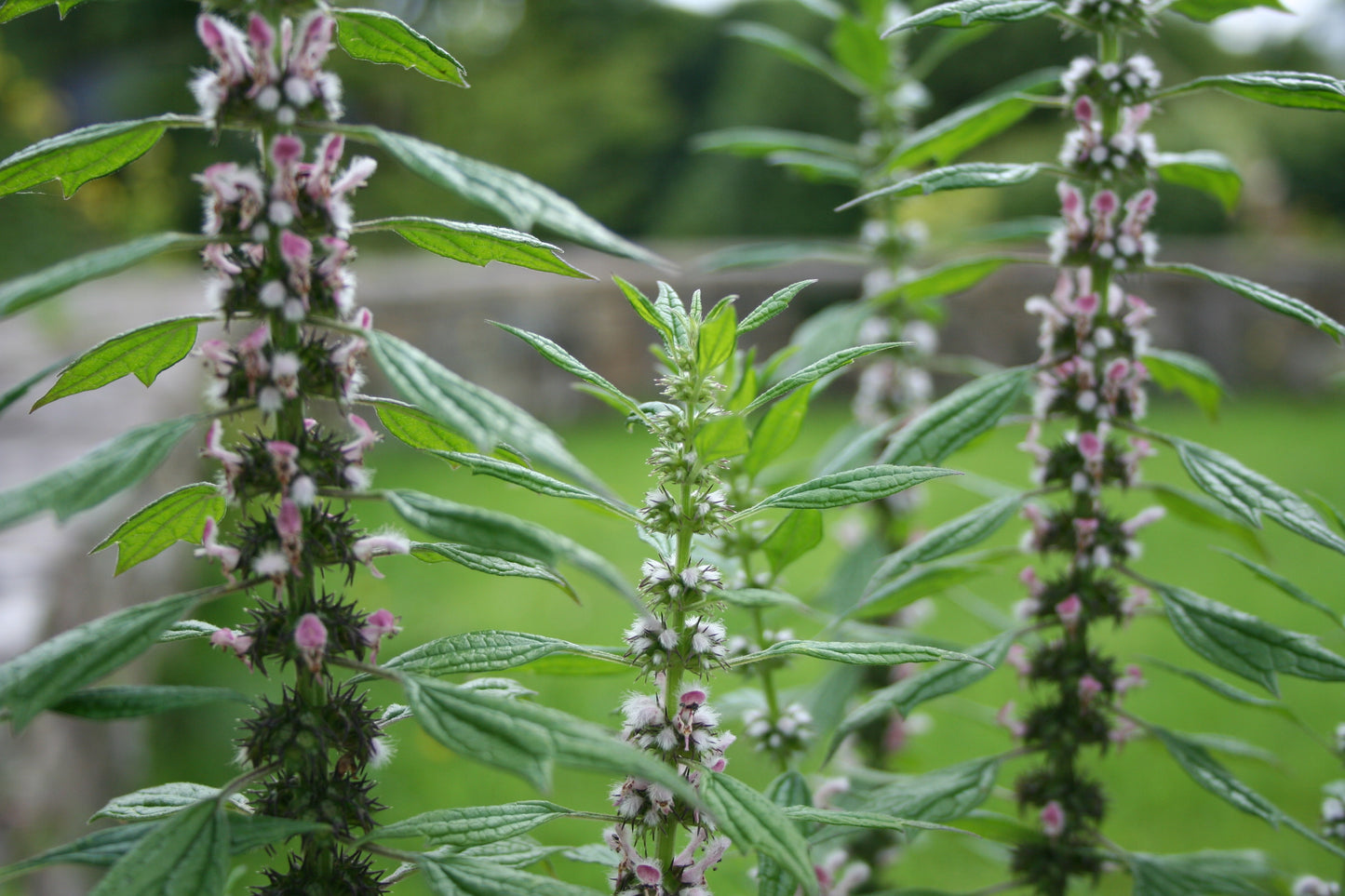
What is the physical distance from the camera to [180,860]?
0.72m

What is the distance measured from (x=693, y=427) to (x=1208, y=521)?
82cm

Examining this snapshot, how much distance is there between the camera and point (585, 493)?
844 mm

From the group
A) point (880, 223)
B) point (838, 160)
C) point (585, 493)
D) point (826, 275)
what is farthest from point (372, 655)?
point (826, 275)

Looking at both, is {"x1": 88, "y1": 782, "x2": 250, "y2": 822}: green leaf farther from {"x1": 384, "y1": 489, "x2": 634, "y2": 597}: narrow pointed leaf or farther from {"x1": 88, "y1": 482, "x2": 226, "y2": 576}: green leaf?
{"x1": 384, "y1": 489, "x2": 634, "y2": 597}: narrow pointed leaf

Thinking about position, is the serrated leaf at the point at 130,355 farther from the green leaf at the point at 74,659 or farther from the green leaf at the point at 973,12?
the green leaf at the point at 973,12

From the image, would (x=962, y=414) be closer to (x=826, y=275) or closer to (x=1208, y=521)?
(x=1208, y=521)

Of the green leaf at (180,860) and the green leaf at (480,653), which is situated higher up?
the green leaf at (480,653)

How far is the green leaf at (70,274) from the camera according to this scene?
630mm

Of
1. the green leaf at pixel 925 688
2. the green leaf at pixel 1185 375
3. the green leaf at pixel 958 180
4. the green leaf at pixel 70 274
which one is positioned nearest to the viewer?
the green leaf at pixel 70 274

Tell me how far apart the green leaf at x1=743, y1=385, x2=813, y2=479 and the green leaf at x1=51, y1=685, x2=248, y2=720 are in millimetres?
541

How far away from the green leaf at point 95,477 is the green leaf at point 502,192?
0.84ft

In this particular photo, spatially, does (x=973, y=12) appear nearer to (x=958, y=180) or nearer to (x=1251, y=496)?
(x=958, y=180)

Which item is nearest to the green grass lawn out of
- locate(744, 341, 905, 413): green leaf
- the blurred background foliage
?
locate(744, 341, 905, 413): green leaf

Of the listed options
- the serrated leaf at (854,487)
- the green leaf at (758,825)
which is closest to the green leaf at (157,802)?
the green leaf at (758,825)
